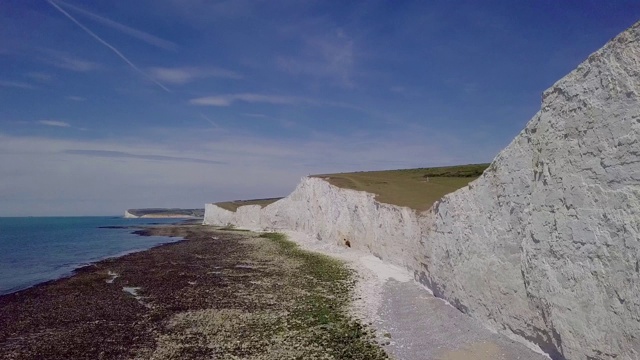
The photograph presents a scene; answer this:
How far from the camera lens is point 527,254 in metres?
11.6

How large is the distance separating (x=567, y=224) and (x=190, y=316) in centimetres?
1443

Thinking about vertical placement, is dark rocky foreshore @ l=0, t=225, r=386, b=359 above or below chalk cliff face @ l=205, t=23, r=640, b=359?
below

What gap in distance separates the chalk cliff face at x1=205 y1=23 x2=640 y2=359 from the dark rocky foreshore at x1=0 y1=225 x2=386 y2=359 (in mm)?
Result: 4508

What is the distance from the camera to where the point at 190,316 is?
17484 millimetres

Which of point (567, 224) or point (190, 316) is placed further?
point (190, 316)

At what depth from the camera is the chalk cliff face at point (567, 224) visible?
8453mm

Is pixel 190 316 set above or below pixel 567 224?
below

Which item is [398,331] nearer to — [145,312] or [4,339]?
[145,312]

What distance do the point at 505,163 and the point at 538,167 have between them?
1.77 metres

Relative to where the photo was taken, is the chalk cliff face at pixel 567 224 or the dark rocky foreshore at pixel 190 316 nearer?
the chalk cliff face at pixel 567 224

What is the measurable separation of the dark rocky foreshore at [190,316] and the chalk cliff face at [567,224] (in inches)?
177

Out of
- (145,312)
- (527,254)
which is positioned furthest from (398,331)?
(145,312)

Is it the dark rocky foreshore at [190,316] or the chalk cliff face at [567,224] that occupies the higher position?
the chalk cliff face at [567,224]

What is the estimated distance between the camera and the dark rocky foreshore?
1357 cm
